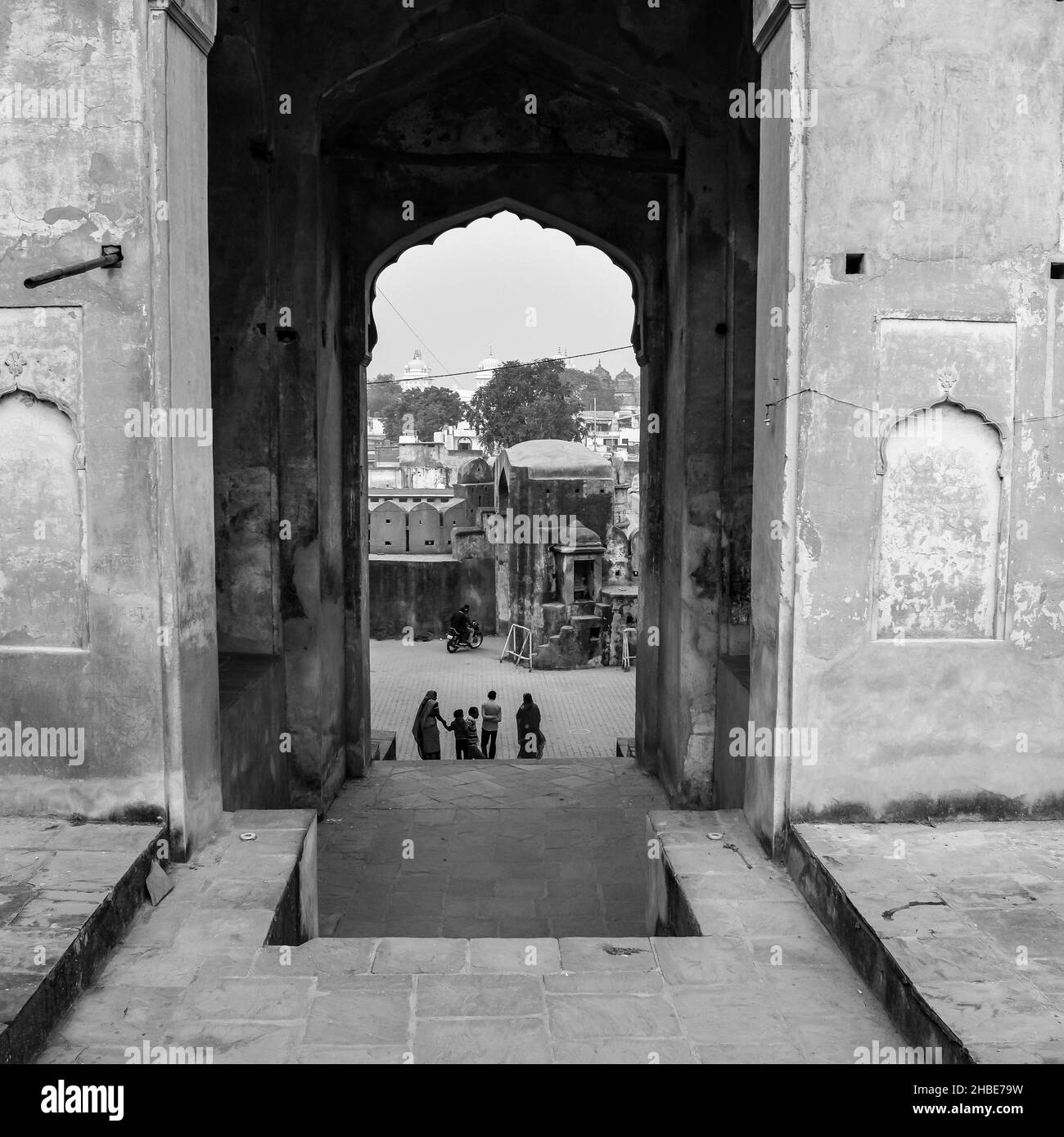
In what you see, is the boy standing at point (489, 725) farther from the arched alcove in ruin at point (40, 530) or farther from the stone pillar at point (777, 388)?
the arched alcove in ruin at point (40, 530)

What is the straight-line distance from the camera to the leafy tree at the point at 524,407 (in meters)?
51.1

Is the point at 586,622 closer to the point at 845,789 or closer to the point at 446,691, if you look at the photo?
the point at 446,691

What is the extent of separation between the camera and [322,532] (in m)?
8.43

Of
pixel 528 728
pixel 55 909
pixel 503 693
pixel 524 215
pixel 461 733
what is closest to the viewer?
pixel 55 909

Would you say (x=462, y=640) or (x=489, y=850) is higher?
(x=489, y=850)

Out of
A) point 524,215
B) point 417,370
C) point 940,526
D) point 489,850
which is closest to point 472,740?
point 489,850

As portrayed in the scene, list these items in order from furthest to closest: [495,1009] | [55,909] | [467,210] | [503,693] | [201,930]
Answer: [503,693] → [467,210] → [201,930] → [55,909] → [495,1009]

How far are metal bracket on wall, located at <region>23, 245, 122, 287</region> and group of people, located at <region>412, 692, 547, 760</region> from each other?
7.18 m

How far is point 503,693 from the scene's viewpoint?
20.5 meters

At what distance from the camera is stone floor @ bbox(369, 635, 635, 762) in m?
16.4

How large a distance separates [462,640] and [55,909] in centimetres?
2102

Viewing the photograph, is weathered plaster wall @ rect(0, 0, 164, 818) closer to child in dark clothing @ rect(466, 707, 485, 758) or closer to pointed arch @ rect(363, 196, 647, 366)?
pointed arch @ rect(363, 196, 647, 366)

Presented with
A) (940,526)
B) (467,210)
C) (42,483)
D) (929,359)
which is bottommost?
(940,526)

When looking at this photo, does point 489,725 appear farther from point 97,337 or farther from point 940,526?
point 97,337
